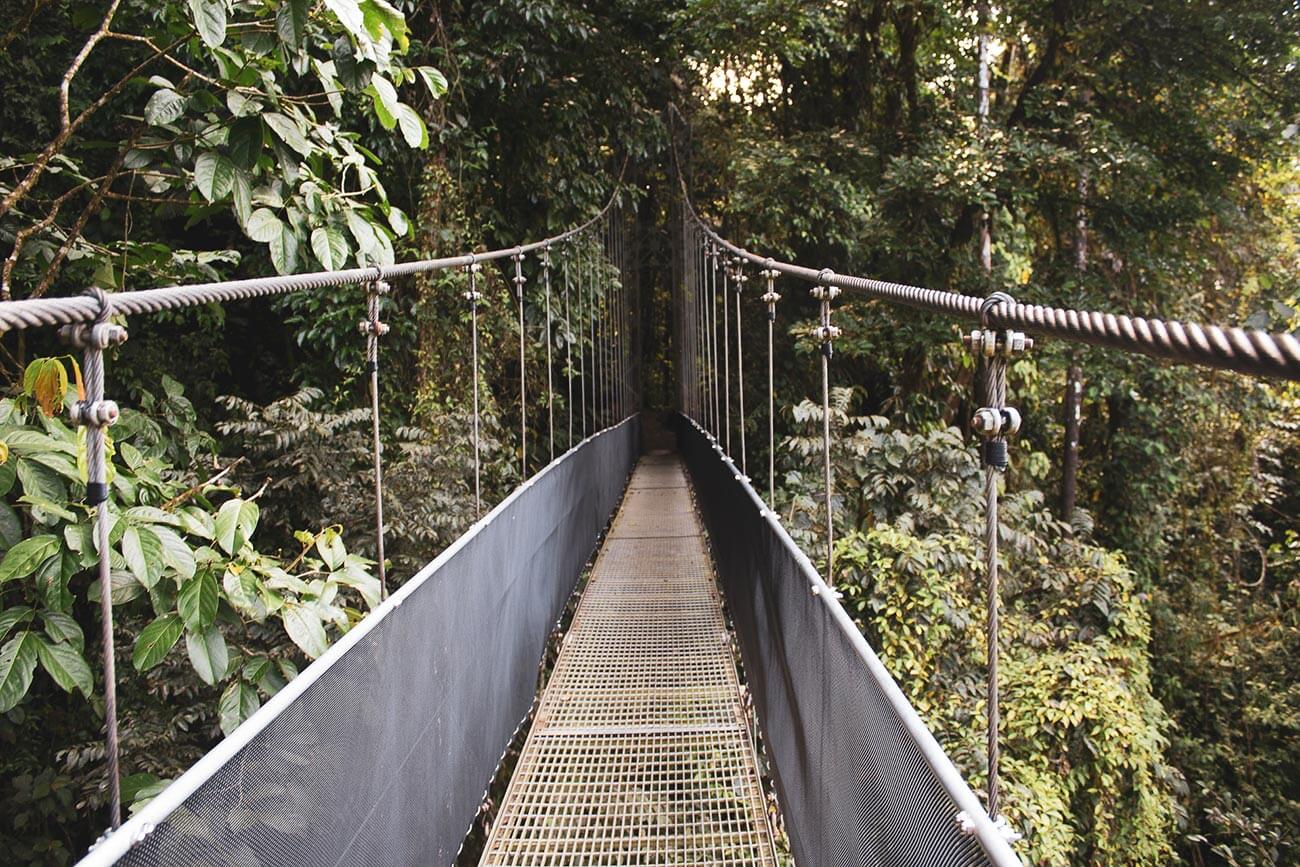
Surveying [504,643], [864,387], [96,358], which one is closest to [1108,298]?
[864,387]

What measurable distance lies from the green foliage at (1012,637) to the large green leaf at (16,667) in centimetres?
314

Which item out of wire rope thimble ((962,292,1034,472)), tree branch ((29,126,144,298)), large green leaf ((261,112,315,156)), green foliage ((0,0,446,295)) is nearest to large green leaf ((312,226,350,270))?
green foliage ((0,0,446,295))

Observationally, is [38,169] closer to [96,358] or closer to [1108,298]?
[96,358]

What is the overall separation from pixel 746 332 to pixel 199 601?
7.88 m

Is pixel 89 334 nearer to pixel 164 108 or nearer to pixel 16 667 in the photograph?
pixel 16 667

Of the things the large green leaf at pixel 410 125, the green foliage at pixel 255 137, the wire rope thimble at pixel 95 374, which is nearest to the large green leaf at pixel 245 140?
the green foliage at pixel 255 137

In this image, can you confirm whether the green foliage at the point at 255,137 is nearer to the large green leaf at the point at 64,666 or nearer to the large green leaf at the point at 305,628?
the large green leaf at the point at 305,628

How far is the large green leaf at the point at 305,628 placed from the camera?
1.21 metres

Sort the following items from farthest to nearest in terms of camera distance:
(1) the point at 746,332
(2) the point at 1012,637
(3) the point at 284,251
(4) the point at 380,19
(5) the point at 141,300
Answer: (1) the point at 746,332 → (2) the point at 1012,637 → (3) the point at 284,251 → (4) the point at 380,19 → (5) the point at 141,300

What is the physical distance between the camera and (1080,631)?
4.68 m

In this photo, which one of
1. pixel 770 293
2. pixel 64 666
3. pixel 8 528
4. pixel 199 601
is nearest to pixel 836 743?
pixel 199 601

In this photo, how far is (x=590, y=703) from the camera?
2682 millimetres

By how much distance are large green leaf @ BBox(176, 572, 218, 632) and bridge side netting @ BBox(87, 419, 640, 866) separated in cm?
20

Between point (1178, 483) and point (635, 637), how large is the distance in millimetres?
6489
